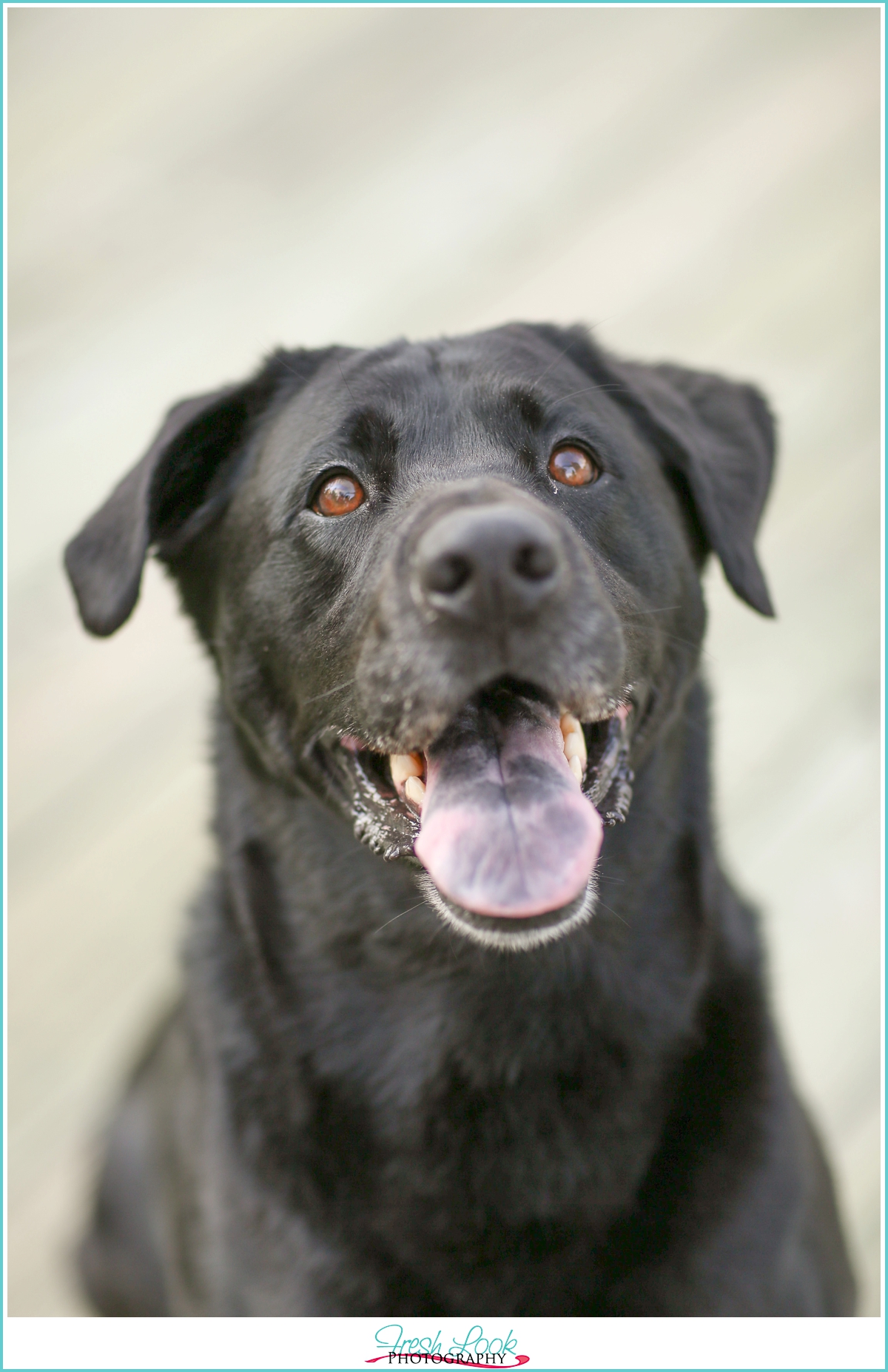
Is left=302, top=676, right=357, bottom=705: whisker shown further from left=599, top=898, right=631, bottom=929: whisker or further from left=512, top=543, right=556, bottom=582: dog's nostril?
left=599, top=898, right=631, bottom=929: whisker

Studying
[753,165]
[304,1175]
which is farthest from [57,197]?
[304,1175]

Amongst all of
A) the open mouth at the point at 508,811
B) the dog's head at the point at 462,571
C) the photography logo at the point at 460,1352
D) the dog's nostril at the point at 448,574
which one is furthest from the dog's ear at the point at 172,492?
the photography logo at the point at 460,1352

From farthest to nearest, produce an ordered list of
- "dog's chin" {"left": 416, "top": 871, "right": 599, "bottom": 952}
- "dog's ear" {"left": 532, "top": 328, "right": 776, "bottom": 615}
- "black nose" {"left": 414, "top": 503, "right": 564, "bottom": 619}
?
"dog's ear" {"left": 532, "top": 328, "right": 776, "bottom": 615} → "dog's chin" {"left": 416, "top": 871, "right": 599, "bottom": 952} → "black nose" {"left": 414, "top": 503, "right": 564, "bottom": 619}

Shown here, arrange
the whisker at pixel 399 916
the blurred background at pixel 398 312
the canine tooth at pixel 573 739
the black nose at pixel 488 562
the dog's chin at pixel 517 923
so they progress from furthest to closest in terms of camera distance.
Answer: the blurred background at pixel 398 312
the whisker at pixel 399 916
the canine tooth at pixel 573 739
the dog's chin at pixel 517 923
the black nose at pixel 488 562

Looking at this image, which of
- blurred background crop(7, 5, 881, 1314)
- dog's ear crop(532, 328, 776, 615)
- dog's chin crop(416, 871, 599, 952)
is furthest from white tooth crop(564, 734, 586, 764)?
blurred background crop(7, 5, 881, 1314)

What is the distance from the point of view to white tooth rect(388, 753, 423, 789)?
1494mm

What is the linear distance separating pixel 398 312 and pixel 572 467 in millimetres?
2386

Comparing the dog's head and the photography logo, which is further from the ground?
the dog's head

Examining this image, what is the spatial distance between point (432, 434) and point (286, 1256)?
1.16 meters

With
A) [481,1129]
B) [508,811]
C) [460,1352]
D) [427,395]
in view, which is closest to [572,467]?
[427,395]

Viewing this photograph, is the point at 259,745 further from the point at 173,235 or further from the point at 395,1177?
the point at 173,235

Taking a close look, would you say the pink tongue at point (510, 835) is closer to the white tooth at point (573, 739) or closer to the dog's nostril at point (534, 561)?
the white tooth at point (573, 739)

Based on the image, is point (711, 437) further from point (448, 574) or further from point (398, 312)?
point (398, 312)

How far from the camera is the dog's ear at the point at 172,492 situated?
161 centimetres
